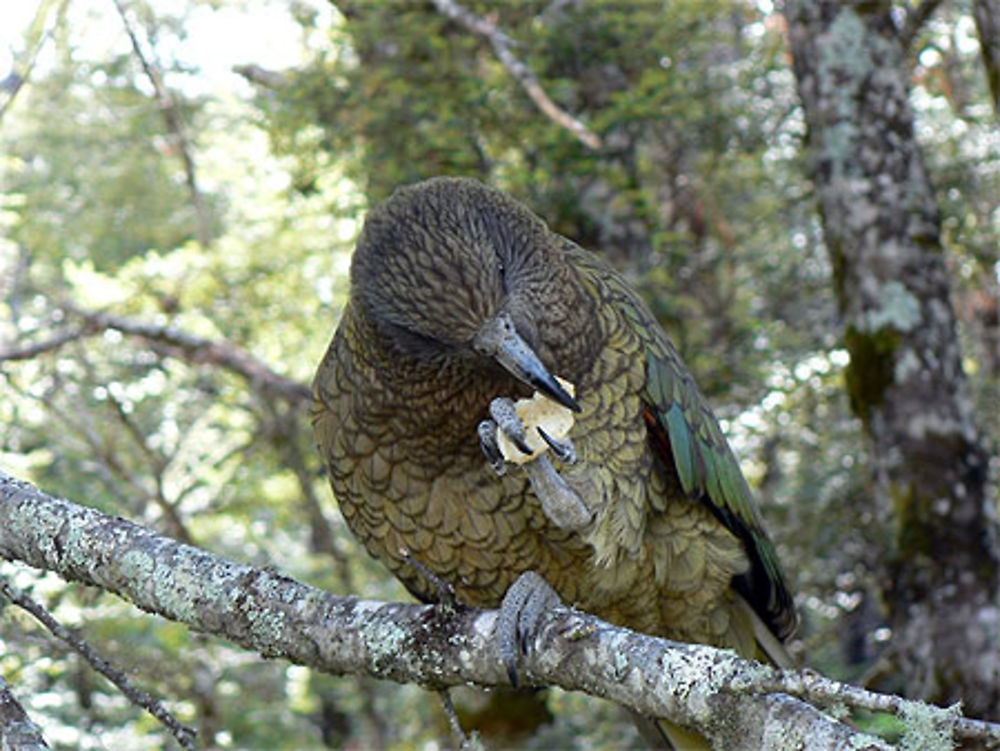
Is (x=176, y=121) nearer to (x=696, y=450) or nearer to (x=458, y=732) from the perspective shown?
(x=696, y=450)

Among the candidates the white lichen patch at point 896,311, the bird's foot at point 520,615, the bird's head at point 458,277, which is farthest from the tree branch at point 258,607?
the white lichen patch at point 896,311

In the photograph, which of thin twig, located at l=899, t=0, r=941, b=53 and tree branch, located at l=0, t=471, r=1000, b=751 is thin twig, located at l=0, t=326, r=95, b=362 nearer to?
tree branch, located at l=0, t=471, r=1000, b=751

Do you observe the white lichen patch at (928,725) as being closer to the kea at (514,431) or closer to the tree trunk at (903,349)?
the kea at (514,431)

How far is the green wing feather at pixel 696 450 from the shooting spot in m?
3.87

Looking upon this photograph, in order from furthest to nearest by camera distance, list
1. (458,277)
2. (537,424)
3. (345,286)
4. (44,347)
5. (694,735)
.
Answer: (345,286)
(44,347)
(694,735)
(458,277)
(537,424)

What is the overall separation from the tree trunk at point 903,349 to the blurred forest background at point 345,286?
102 mm

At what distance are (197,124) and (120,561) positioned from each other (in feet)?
34.7

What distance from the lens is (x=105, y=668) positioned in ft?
8.31

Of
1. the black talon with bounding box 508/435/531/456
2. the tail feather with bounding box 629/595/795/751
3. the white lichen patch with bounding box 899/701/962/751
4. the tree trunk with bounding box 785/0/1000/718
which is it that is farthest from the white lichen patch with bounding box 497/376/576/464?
the tree trunk with bounding box 785/0/1000/718

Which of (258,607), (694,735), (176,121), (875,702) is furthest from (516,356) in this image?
(176,121)

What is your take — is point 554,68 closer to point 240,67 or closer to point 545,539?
point 240,67

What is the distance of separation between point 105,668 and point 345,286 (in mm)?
4987

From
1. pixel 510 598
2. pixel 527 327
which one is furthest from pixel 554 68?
pixel 510 598

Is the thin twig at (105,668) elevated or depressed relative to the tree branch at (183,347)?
elevated
